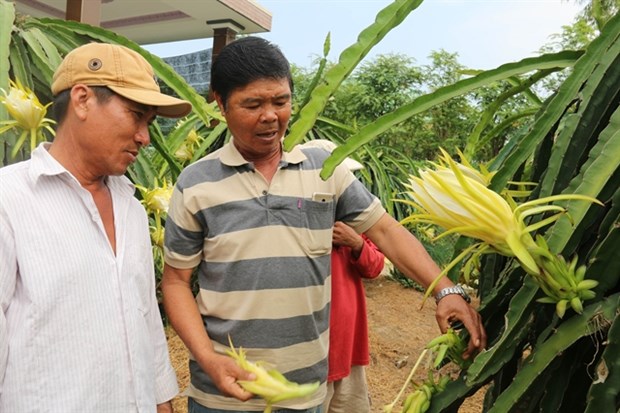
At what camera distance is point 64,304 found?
88 centimetres

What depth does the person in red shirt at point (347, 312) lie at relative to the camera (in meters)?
1.60

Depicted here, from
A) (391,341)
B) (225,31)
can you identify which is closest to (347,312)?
(391,341)

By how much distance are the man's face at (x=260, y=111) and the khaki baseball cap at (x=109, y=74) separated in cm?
16

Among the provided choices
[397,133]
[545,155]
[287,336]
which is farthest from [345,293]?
[397,133]

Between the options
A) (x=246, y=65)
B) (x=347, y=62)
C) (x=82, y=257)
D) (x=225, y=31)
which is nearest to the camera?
(x=347, y=62)

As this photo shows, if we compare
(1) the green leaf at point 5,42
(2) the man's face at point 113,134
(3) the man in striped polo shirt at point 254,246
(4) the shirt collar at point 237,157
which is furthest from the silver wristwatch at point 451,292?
(1) the green leaf at point 5,42

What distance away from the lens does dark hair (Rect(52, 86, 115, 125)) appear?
0.97 meters

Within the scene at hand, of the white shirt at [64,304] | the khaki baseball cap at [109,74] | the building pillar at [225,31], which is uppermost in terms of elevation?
the khaki baseball cap at [109,74]

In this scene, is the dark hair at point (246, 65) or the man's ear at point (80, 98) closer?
the man's ear at point (80, 98)

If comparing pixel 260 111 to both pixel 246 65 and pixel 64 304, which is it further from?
pixel 64 304

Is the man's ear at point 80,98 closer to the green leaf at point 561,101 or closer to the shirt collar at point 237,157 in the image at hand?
the shirt collar at point 237,157

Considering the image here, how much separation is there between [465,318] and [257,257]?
1.41 ft

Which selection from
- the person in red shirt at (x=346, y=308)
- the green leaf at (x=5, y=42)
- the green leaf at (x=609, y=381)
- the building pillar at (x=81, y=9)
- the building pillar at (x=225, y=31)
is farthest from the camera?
the building pillar at (x=225, y=31)

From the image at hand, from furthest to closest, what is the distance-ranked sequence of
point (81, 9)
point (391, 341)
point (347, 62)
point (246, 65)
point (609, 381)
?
point (391, 341) → point (81, 9) → point (246, 65) → point (347, 62) → point (609, 381)
